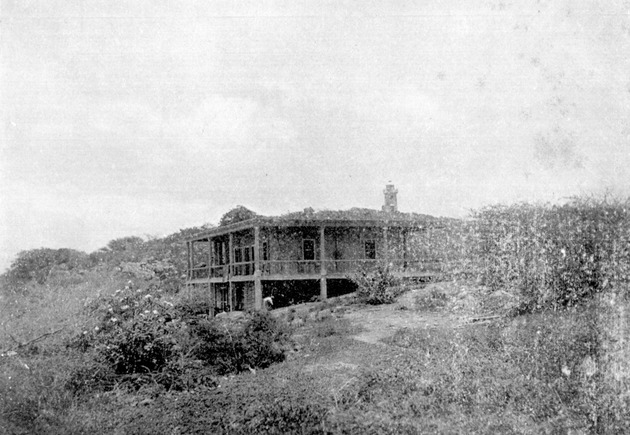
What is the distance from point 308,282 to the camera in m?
24.7

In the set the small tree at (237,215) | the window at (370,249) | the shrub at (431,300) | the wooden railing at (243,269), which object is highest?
the small tree at (237,215)

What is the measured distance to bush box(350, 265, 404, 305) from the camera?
18.9 metres

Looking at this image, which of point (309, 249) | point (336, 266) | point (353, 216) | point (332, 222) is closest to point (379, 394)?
point (332, 222)

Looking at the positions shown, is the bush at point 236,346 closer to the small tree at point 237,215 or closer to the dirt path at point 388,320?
the dirt path at point 388,320

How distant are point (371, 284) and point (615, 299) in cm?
956

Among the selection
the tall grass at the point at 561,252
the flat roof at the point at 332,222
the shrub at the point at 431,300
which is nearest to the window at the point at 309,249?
the flat roof at the point at 332,222

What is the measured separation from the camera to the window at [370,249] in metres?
25.1

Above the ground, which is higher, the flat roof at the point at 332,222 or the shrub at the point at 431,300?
the flat roof at the point at 332,222

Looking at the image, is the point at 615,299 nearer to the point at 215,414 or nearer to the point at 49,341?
the point at 215,414

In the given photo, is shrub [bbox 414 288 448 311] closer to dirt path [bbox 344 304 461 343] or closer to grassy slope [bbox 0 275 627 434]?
dirt path [bbox 344 304 461 343]

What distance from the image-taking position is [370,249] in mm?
25156

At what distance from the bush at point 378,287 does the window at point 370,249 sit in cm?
450

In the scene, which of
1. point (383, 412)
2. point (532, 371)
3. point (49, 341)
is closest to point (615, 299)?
point (532, 371)

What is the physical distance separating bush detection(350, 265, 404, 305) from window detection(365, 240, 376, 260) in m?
4.50
